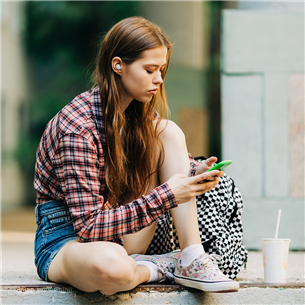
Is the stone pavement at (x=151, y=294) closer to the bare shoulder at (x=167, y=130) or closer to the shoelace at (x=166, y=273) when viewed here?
the shoelace at (x=166, y=273)

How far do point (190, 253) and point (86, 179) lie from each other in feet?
1.74

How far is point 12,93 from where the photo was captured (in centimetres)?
540

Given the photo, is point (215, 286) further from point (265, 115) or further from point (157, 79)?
point (265, 115)

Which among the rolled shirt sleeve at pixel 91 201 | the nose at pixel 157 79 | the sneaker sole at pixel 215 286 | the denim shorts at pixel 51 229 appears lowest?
the sneaker sole at pixel 215 286

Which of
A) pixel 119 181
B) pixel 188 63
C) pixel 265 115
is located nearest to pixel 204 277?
pixel 119 181

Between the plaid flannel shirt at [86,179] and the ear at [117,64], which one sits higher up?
the ear at [117,64]

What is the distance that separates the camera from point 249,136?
10.1 feet

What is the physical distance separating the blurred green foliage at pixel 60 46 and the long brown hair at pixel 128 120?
251 centimetres

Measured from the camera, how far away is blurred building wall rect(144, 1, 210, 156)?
3.83 m

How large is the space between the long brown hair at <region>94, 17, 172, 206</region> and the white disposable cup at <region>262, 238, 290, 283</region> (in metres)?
0.63

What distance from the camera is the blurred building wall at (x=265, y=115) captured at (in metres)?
3.04

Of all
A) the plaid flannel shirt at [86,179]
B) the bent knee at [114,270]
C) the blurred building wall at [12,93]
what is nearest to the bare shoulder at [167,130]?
the plaid flannel shirt at [86,179]

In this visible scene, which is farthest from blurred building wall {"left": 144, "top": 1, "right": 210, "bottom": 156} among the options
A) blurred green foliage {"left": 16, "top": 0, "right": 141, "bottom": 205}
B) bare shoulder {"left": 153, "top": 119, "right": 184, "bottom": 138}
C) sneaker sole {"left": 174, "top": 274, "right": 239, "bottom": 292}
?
sneaker sole {"left": 174, "top": 274, "right": 239, "bottom": 292}

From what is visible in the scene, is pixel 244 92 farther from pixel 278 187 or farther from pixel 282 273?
pixel 282 273
